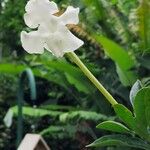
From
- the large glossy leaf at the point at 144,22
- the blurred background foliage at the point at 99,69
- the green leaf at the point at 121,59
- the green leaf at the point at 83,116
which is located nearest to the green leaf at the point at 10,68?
the blurred background foliage at the point at 99,69

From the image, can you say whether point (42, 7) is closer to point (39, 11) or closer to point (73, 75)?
point (39, 11)

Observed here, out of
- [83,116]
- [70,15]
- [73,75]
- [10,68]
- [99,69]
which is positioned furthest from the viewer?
[10,68]

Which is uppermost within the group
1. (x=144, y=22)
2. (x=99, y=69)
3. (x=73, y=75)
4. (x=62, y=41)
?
(x=62, y=41)

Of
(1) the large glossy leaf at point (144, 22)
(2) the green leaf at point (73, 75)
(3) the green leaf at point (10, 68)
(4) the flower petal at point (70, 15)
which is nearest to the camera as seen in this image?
(4) the flower petal at point (70, 15)

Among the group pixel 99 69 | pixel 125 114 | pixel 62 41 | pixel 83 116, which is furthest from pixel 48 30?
pixel 83 116

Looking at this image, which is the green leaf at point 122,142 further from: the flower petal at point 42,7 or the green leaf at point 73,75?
the green leaf at point 73,75

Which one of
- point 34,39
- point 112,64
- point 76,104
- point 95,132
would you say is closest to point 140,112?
point 34,39

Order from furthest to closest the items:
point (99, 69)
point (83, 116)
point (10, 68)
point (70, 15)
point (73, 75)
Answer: point (10, 68) → point (73, 75) → point (83, 116) → point (99, 69) → point (70, 15)

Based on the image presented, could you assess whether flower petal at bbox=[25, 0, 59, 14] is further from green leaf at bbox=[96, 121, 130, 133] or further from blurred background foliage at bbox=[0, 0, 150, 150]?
blurred background foliage at bbox=[0, 0, 150, 150]
